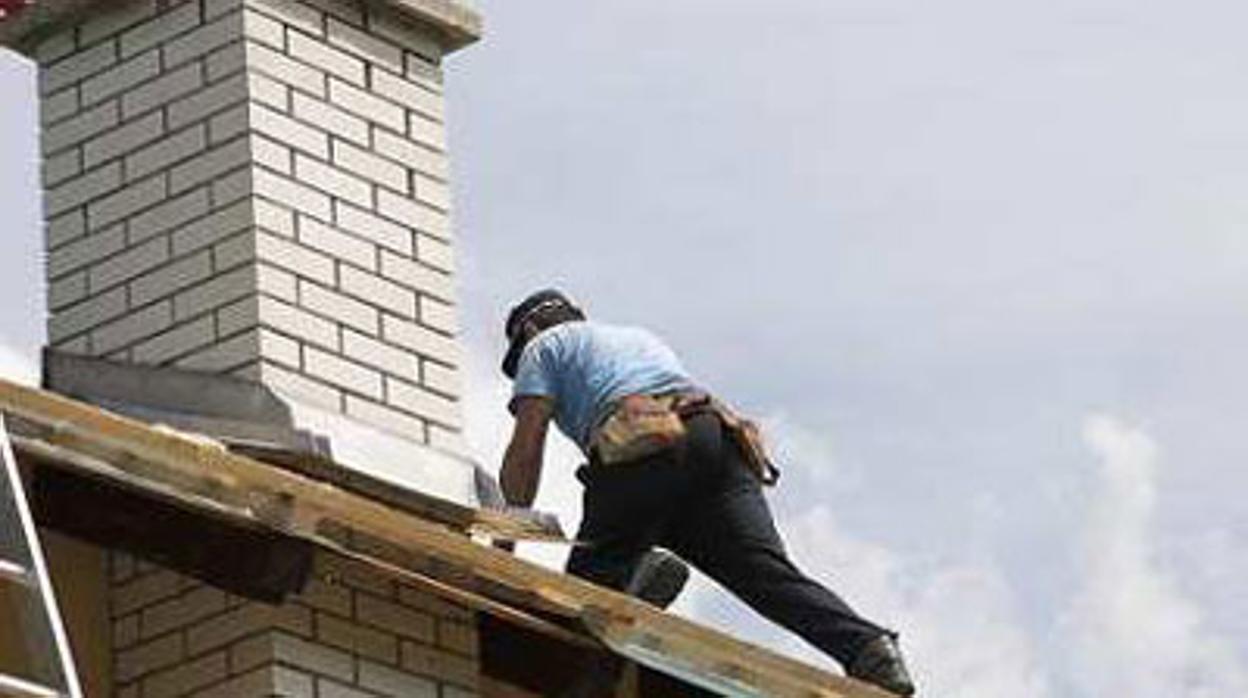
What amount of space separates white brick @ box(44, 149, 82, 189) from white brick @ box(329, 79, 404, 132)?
721mm

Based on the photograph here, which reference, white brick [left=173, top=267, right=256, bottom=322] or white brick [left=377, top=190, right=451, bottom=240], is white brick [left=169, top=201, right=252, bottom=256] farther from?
white brick [left=377, top=190, right=451, bottom=240]

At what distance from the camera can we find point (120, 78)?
11078 millimetres

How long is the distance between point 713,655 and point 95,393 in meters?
1.85

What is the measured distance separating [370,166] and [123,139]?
26.8 inches

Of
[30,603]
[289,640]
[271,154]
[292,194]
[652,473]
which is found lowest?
[30,603]

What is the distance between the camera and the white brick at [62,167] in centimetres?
1098

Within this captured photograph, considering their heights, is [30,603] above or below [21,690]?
above

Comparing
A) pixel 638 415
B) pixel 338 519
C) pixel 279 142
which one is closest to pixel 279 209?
pixel 279 142

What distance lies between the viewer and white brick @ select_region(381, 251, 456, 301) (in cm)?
1084

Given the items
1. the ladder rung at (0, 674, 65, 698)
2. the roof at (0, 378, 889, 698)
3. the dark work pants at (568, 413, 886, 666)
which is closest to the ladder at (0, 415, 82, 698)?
the ladder rung at (0, 674, 65, 698)

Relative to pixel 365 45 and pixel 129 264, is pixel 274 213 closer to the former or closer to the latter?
pixel 129 264

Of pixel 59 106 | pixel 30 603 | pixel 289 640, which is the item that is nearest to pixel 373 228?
pixel 59 106

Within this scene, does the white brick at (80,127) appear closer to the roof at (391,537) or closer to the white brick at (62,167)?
the white brick at (62,167)

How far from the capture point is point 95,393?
404 inches
